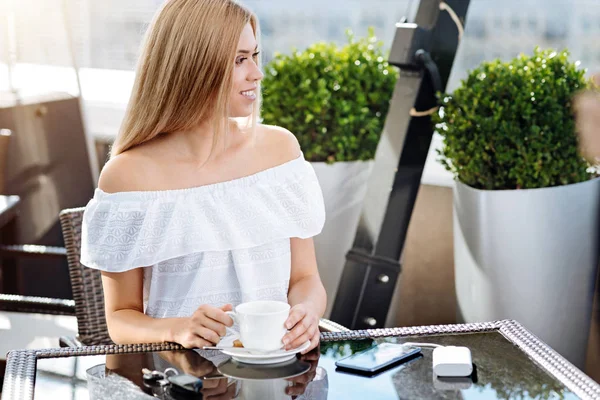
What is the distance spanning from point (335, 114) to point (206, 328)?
1.75 metres

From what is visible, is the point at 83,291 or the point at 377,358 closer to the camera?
the point at 377,358

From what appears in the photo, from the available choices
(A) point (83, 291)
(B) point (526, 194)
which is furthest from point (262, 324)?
(B) point (526, 194)

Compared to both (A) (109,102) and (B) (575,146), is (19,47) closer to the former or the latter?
(A) (109,102)

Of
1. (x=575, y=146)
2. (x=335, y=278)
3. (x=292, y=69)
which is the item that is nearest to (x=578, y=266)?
(x=575, y=146)

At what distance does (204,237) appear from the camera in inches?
67.2

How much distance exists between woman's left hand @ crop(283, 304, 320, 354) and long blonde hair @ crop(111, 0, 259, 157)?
1.65 feet

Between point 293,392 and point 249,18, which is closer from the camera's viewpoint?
point 293,392

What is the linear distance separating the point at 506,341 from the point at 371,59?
1876 millimetres

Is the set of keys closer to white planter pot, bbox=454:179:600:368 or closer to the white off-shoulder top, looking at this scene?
the white off-shoulder top

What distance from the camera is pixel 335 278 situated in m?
3.20

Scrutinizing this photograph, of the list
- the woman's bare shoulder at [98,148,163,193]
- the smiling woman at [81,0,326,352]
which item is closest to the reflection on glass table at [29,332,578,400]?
the smiling woman at [81,0,326,352]

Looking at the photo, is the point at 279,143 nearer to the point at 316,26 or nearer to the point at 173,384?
the point at 173,384

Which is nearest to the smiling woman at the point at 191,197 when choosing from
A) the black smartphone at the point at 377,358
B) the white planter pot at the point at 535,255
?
the black smartphone at the point at 377,358

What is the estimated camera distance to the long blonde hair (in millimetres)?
1667
